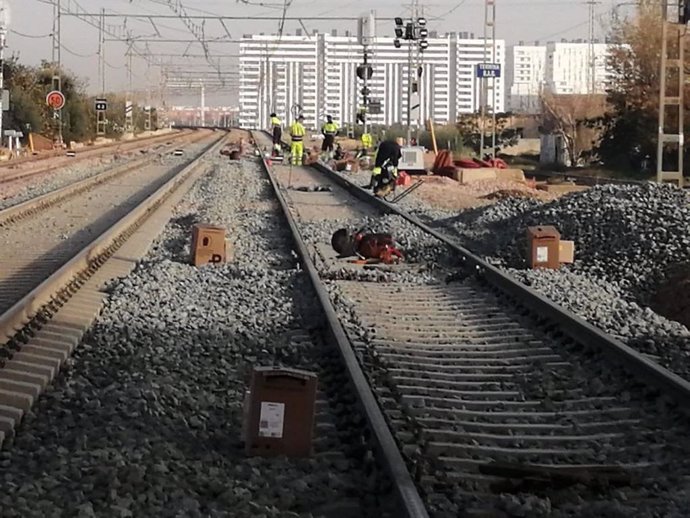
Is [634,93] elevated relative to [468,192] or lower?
elevated

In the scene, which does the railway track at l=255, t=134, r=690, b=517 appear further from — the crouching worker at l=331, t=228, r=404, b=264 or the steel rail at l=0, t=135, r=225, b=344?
the crouching worker at l=331, t=228, r=404, b=264

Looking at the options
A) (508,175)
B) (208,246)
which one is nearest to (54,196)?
(208,246)

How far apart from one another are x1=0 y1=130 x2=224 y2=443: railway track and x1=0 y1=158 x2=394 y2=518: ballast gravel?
0.20 meters

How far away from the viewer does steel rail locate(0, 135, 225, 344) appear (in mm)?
10219

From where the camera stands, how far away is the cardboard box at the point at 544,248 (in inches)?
597

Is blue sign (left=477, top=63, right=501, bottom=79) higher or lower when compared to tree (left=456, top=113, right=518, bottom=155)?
higher

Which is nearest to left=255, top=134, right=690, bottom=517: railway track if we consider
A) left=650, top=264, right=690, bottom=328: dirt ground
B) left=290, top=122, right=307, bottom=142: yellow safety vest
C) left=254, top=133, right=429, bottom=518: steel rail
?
left=254, top=133, right=429, bottom=518: steel rail

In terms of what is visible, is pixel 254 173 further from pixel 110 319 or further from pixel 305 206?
pixel 110 319

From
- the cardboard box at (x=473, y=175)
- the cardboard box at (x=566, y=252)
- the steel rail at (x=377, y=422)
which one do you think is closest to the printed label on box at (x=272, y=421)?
the steel rail at (x=377, y=422)

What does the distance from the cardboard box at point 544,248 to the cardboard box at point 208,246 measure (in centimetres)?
382

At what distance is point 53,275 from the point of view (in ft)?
42.2

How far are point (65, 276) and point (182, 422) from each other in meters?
6.20

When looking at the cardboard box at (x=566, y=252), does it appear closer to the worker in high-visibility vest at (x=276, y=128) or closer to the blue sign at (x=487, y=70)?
the blue sign at (x=487, y=70)

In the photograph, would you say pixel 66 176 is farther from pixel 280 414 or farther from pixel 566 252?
pixel 280 414
